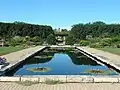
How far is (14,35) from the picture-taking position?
1672 inches

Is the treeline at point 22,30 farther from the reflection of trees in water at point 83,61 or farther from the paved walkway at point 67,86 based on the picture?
the paved walkway at point 67,86

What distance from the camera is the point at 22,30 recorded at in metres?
43.4

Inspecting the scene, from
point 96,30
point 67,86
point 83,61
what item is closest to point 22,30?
point 96,30

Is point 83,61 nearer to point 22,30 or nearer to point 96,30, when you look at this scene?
point 22,30

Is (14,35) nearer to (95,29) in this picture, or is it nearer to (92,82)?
(95,29)

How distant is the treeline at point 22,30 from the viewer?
41969 mm

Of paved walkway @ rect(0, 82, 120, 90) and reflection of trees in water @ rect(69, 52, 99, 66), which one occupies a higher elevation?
paved walkway @ rect(0, 82, 120, 90)

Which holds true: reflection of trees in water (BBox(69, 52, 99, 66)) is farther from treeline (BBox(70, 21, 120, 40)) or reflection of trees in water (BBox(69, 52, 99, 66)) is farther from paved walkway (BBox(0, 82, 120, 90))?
treeline (BBox(70, 21, 120, 40))

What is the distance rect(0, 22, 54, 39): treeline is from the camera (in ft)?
138

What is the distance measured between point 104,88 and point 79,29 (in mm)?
39430

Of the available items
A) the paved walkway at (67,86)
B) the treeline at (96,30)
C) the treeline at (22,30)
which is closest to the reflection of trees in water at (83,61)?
the paved walkway at (67,86)

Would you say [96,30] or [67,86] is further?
[96,30]

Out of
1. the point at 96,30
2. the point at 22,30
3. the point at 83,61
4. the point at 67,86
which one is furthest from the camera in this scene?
the point at 96,30

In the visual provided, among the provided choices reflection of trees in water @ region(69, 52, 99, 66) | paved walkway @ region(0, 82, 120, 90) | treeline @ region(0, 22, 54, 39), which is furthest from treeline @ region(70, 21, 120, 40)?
paved walkway @ region(0, 82, 120, 90)
